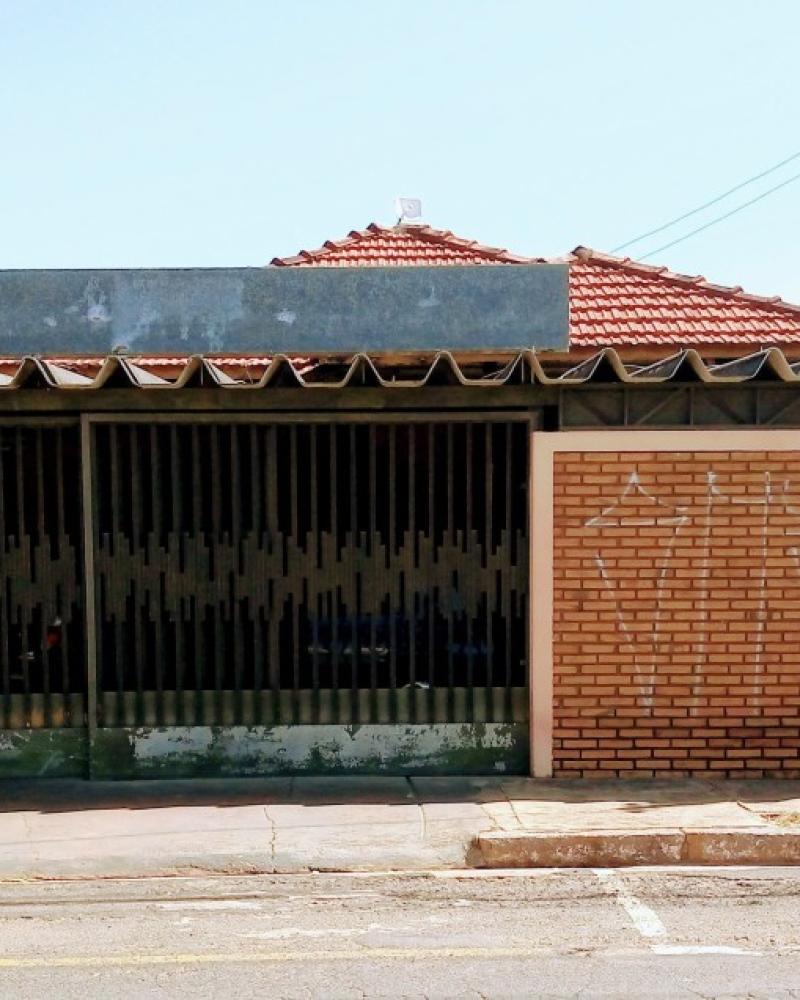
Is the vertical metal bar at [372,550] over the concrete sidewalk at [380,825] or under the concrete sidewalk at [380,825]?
over

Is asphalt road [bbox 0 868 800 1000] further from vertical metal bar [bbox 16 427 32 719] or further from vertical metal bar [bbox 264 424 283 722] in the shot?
vertical metal bar [bbox 16 427 32 719]

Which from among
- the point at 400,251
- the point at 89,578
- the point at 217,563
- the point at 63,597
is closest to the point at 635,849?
the point at 217,563

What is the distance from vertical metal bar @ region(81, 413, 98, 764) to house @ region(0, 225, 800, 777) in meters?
0.02

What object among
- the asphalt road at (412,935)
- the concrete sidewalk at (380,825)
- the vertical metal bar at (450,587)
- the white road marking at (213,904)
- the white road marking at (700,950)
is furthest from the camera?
the vertical metal bar at (450,587)

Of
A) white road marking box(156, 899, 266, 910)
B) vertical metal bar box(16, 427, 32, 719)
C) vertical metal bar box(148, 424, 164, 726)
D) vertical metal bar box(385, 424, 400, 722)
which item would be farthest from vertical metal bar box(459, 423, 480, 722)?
vertical metal bar box(16, 427, 32, 719)

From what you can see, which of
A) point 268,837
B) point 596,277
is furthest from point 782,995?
point 596,277

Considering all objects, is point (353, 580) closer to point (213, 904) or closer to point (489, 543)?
point (489, 543)

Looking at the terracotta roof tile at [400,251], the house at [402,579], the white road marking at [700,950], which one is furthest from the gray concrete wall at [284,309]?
the white road marking at [700,950]

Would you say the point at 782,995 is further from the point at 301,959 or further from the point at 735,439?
the point at 735,439

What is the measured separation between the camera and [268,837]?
5707 millimetres

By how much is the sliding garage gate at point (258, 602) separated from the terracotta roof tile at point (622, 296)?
3179 mm

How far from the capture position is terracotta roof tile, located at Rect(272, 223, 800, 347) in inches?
379

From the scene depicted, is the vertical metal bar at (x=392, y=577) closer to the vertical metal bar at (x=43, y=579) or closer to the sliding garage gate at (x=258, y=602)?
the sliding garage gate at (x=258, y=602)

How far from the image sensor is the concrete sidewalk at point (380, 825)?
17.9 feet
